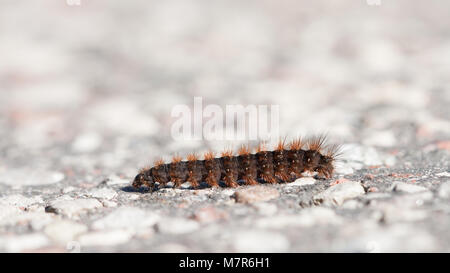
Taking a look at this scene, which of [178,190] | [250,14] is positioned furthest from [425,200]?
[250,14]

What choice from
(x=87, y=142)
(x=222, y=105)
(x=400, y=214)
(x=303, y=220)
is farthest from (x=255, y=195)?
(x=222, y=105)

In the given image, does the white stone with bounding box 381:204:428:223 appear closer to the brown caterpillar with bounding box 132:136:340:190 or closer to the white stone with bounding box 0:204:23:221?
the brown caterpillar with bounding box 132:136:340:190

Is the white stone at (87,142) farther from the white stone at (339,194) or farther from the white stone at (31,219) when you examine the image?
the white stone at (339,194)

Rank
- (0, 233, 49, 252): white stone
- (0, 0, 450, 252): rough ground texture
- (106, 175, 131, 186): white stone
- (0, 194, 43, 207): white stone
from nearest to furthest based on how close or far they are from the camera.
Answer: (0, 233, 49, 252): white stone < (0, 0, 450, 252): rough ground texture < (0, 194, 43, 207): white stone < (106, 175, 131, 186): white stone

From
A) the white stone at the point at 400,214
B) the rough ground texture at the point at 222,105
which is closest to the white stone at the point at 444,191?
the rough ground texture at the point at 222,105

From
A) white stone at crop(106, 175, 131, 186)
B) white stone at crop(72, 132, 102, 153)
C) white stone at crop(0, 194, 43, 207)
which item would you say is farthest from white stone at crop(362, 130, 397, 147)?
white stone at crop(0, 194, 43, 207)

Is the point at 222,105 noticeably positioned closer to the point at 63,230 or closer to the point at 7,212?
the point at 7,212
